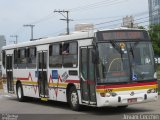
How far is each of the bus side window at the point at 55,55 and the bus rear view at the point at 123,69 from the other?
315 cm

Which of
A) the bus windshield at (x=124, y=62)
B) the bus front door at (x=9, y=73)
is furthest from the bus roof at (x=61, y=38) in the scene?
the bus front door at (x=9, y=73)

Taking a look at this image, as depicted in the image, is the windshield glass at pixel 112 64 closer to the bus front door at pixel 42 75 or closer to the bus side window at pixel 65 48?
the bus side window at pixel 65 48

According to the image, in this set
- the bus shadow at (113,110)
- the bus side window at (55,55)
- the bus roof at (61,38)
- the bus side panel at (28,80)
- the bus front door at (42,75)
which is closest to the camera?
the bus shadow at (113,110)

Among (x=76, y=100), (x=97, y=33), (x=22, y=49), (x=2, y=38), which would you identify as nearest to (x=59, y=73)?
(x=76, y=100)

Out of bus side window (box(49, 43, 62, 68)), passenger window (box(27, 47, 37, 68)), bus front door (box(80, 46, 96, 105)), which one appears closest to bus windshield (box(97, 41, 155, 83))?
bus front door (box(80, 46, 96, 105))

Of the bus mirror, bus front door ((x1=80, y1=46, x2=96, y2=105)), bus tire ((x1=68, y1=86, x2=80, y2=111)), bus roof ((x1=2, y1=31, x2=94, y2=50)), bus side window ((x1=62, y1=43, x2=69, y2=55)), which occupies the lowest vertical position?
bus tire ((x1=68, y1=86, x2=80, y2=111))

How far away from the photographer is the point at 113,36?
1631 centimetres

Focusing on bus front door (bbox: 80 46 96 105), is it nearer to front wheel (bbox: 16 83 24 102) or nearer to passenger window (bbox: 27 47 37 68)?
passenger window (bbox: 27 47 37 68)

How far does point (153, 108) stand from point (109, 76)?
8.70 feet

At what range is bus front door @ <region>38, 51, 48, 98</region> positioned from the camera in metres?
20.3

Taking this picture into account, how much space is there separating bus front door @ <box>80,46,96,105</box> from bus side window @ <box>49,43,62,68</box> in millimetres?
2102

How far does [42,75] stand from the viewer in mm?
20516

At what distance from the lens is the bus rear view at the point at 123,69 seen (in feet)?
51.1

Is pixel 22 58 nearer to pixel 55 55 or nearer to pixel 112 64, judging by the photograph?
pixel 55 55
